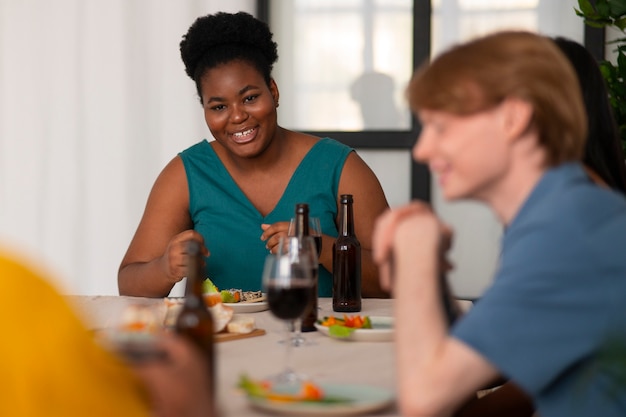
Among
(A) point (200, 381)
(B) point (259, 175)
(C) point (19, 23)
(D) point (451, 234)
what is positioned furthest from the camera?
(C) point (19, 23)

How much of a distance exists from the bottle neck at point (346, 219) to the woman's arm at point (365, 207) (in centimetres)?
33

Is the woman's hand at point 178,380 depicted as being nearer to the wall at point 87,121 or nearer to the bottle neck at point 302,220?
the bottle neck at point 302,220

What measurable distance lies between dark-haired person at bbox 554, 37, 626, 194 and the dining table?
0.53 metres

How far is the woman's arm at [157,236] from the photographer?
2.63m

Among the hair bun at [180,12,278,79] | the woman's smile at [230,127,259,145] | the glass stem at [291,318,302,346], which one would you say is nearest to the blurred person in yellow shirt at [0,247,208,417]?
the glass stem at [291,318,302,346]

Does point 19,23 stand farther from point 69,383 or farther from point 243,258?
point 69,383

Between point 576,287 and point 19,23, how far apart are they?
4040 millimetres

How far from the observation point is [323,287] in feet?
9.24

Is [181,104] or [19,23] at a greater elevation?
[19,23]

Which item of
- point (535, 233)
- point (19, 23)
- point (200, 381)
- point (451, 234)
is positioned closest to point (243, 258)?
point (451, 234)

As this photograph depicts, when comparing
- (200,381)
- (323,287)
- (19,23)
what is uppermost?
(19,23)

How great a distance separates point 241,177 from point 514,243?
173 cm

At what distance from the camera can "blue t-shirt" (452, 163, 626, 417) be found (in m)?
1.28

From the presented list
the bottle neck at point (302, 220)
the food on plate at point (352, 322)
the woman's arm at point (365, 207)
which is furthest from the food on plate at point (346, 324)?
the woman's arm at point (365, 207)
